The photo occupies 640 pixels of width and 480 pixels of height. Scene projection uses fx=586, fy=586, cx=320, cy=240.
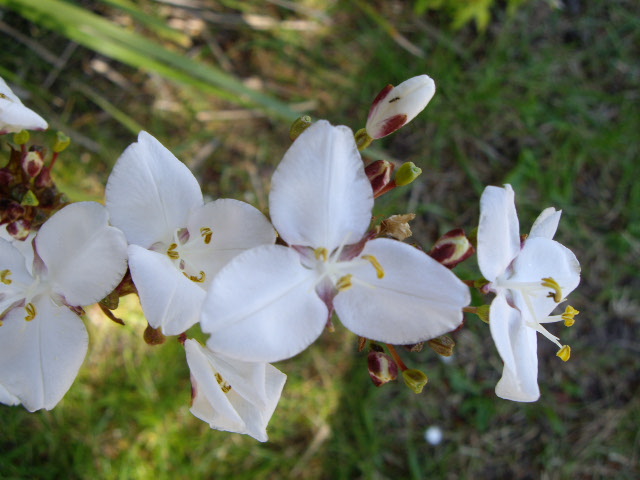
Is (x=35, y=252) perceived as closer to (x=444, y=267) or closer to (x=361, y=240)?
(x=361, y=240)

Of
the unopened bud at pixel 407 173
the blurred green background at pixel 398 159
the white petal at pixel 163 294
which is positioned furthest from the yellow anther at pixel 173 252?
the blurred green background at pixel 398 159

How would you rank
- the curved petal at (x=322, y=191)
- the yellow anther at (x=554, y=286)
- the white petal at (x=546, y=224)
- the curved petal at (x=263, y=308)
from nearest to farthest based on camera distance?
the curved petal at (x=263, y=308)
the curved petal at (x=322, y=191)
the yellow anther at (x=554, y=286)
the white petal at (x=546, y=224)

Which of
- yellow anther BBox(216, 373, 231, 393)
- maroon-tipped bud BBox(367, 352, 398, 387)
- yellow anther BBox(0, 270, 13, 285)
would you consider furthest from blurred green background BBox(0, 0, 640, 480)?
maroon-tipped bud BBox(367, 352, 398, 387)

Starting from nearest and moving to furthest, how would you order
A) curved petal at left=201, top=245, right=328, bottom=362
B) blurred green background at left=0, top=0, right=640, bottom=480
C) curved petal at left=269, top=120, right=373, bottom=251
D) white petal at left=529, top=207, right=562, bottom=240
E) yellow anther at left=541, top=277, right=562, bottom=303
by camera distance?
curved petal at left=201, top=245, right=328, bottom=362 < curved petal at left=269, top=120, right=373, bottom=251 < yellow anther at left=541, top=277, right=562, bottom=303 < white petal at left=529, top=207, right=562, bottom=240 < blurred green background at left=0, top=0, right=640, bottom=480

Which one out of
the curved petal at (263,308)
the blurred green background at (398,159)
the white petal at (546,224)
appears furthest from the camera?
the blurred green background at (398,159)

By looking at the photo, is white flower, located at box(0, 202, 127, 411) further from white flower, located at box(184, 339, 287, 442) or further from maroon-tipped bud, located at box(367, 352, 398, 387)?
maroon-tipped bud, located at box(367, 352, 398, 387)

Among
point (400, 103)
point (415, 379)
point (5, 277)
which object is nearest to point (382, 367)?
point (415, 379)

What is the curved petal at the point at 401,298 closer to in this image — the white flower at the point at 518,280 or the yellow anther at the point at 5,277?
the white flower at the point at 518,280

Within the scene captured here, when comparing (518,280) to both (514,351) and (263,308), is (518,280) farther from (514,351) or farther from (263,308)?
(263,308)
